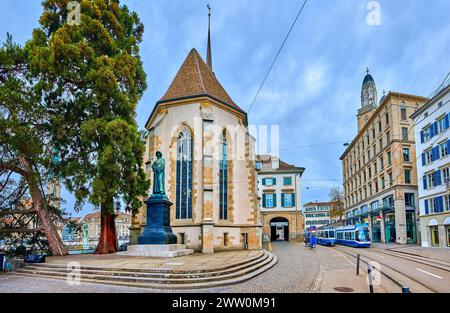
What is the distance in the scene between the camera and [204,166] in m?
21.4

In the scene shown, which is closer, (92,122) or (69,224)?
(92,122)

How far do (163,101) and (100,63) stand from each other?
6537 mm

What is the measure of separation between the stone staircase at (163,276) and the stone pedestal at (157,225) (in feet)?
16.4

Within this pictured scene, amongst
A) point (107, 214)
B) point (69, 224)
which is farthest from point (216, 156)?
point (69, 224)

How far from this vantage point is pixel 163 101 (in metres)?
23.9

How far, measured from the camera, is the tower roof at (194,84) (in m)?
23.8

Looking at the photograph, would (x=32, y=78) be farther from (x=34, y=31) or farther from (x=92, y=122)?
(x=92, y=122)

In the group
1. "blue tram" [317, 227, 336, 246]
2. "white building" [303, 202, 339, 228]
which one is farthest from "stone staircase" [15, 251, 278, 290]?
"white building" [303, 202, 339, 228]

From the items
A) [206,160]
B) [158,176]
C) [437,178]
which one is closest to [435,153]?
[437,178]

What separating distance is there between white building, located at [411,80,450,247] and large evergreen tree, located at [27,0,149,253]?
2538 cm

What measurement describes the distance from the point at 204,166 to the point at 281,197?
88.9ft

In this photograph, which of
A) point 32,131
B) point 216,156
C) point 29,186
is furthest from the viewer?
point 216,156

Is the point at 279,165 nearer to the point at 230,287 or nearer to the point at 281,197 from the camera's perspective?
the point at 281,197
